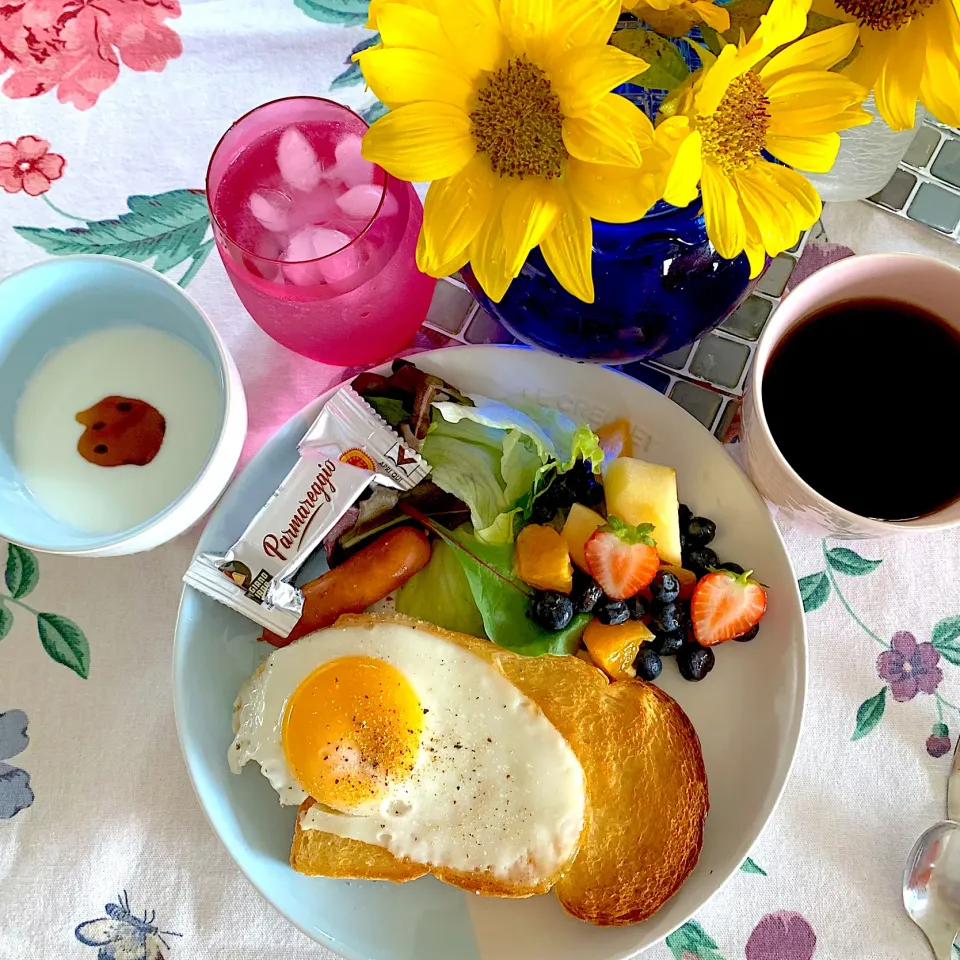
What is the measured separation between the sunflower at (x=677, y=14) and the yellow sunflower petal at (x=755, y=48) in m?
0.04

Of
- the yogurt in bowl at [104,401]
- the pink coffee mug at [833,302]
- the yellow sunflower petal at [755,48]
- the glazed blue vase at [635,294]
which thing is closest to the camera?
the yellow sunflower petal at [755,48]

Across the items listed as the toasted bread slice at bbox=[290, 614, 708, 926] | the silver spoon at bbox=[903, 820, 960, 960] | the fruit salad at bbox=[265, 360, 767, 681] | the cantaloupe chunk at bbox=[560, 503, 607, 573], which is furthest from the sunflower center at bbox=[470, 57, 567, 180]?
the silver spoon at bbox=[903, 820, 960, 960]

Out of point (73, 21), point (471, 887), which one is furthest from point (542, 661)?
point (73, 21)

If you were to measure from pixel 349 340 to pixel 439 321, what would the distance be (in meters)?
0.21

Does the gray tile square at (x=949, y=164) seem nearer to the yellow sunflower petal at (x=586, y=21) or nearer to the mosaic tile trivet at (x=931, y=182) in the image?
the mosaic tile trivet at (x=931, y=182)

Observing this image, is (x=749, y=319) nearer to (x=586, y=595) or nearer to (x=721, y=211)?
(x=586, y=595)

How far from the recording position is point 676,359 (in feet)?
4.20

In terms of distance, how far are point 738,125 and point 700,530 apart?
63 cm

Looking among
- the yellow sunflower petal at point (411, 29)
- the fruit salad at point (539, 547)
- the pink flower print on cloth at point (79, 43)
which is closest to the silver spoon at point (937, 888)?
the fruit salad at point (539, 547)

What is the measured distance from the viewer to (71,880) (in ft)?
4.02

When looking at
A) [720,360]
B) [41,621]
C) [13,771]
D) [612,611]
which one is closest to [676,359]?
[720,360]

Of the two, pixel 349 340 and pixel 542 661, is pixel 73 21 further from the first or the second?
pixel 542 661

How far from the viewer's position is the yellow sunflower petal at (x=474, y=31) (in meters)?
0.60

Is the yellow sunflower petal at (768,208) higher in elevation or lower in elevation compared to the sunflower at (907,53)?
lower
